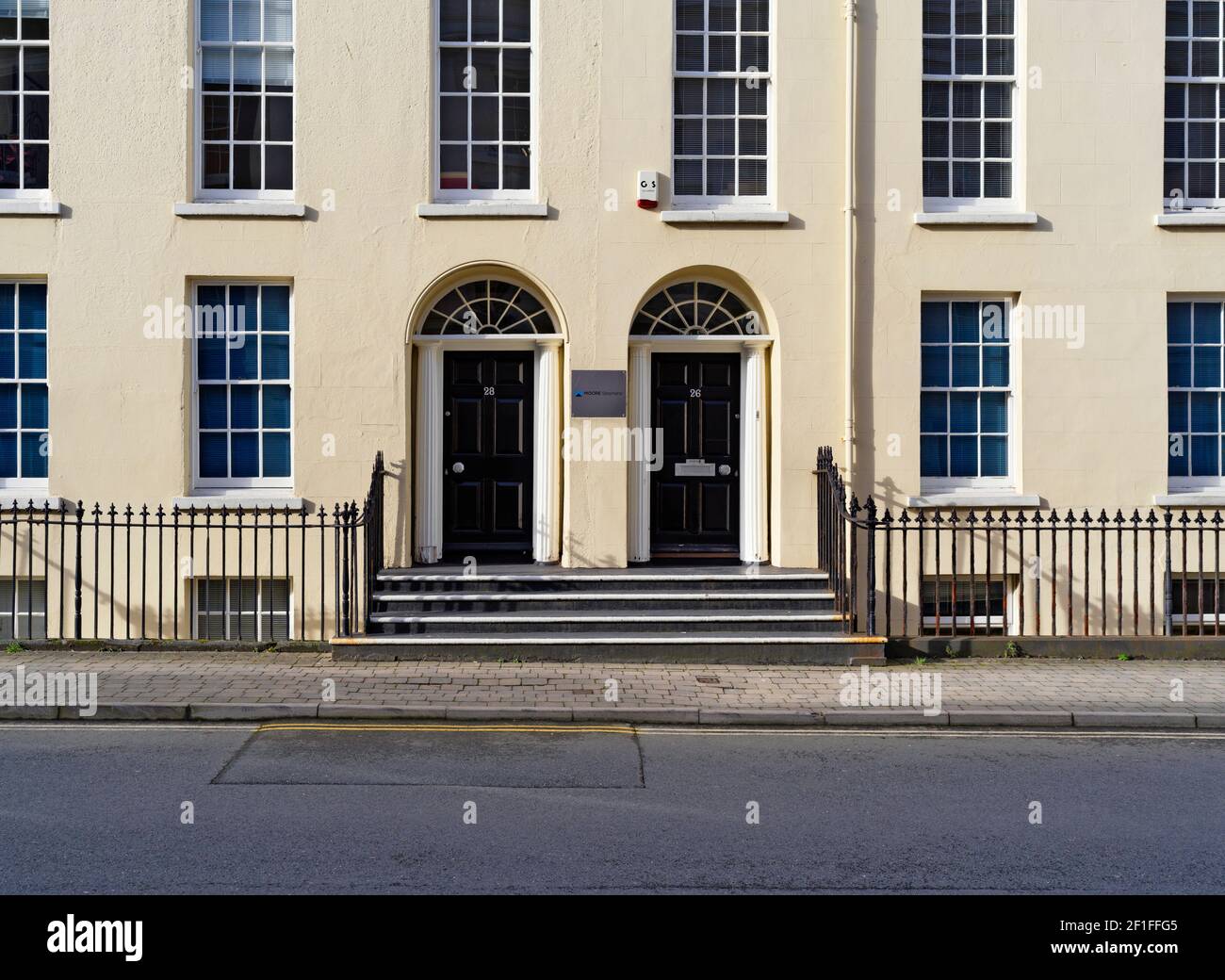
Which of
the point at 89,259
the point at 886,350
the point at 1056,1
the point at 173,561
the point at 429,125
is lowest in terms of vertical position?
the point at 173,561

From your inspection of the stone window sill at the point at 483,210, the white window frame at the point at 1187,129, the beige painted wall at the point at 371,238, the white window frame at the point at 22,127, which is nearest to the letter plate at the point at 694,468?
the beige painted wall at the point at 371,238

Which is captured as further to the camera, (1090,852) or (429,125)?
(429,125)

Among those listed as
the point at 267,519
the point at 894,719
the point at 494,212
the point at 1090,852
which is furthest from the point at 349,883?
the point at 494,212

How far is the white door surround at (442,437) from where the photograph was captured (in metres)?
13.2

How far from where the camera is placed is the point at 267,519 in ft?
42.1

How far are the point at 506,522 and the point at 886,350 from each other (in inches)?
183

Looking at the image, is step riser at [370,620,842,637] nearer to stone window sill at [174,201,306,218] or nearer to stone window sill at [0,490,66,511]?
stone window sill at [0,490,66,511]

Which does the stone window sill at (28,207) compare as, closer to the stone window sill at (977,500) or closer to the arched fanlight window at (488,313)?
the arched fanlight window at (488,313)

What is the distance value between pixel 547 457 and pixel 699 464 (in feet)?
5.66

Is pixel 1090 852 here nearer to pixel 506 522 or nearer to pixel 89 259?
pixel 506 522

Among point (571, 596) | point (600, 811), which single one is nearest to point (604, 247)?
point (571, 596)

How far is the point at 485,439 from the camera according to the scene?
13.4m

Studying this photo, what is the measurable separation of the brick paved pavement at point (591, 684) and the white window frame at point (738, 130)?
5.18 meters

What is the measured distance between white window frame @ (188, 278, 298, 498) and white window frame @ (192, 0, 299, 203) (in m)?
0.92
